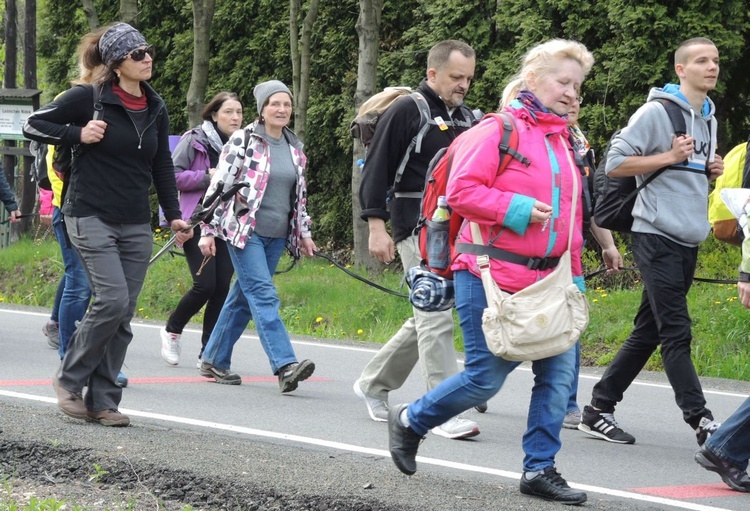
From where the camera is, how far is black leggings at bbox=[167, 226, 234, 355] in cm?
894

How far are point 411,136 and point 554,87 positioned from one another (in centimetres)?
185

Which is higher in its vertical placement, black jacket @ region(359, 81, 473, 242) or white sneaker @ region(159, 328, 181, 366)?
black jacket @ region(359, 81, 473, 242)

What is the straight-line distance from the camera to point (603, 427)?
6887 millimetres

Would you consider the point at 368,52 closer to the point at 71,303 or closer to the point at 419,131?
the point at 71,303

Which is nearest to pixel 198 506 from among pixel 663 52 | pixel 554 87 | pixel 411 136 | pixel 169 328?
pixel 554 87

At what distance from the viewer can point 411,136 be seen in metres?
6.93

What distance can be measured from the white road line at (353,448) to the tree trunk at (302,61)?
9.11 meters

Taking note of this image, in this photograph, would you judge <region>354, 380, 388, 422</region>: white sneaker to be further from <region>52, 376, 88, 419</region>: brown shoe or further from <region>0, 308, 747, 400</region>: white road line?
<region>0, 308, 747, 400</region>: white road line

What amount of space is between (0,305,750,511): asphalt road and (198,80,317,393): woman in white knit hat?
1.23ft

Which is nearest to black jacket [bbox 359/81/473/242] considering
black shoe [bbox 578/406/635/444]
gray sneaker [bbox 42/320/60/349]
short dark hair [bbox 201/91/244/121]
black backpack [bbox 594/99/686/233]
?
black backpack [bbox 594/99/686/233]

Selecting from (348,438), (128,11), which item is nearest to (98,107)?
(348,438)

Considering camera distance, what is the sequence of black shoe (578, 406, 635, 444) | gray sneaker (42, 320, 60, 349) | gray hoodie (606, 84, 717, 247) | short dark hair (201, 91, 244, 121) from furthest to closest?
gray sneaker (42, 320, 60, 349)
short dark hair (201, 91, 244, 121)
black shoe (578, 406, 635, 444)
gray hoodie (606, 84, 717, 247)

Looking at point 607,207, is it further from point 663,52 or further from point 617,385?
point 663,52

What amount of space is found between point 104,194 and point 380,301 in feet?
22.3
